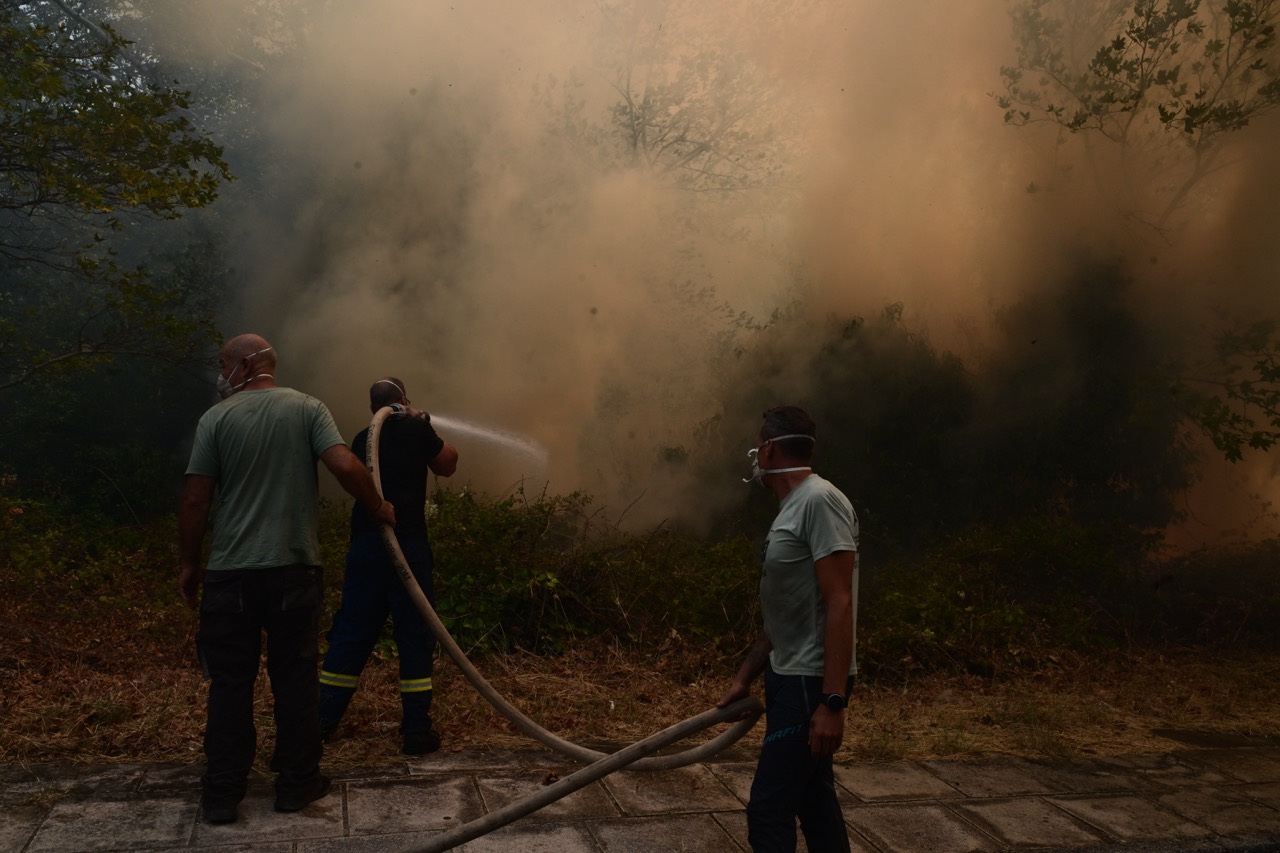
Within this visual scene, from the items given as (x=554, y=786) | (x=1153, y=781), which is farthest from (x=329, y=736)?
(x=1153, y=781)

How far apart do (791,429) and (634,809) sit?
6.33 feet

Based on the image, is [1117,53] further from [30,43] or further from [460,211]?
[30,43]

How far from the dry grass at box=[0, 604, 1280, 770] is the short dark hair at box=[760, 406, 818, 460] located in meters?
2.49

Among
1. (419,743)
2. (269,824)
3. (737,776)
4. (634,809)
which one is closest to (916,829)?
(737,776)

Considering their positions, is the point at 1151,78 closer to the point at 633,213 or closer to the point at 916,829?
the point at 633,213

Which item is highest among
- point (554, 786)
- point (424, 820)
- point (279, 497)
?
point (279, 497)

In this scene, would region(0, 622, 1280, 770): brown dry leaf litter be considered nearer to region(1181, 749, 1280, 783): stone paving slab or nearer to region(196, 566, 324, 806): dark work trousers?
region(1181, 749, 1280, 783): stone paving slab

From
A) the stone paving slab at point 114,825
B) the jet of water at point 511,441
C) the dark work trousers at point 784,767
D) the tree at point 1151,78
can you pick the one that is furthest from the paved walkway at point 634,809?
the tree at point 1151,78

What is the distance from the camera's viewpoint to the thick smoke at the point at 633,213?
984 centimetres

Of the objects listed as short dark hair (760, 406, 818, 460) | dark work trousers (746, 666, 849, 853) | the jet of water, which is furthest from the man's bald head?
the jet of water

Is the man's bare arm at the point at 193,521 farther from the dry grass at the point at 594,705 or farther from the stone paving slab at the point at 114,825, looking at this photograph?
the dry grass at the point at 594,705

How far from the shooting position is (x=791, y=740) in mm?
3131

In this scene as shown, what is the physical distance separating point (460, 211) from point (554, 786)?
8031 mm

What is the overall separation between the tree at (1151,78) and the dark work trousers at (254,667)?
826cm
